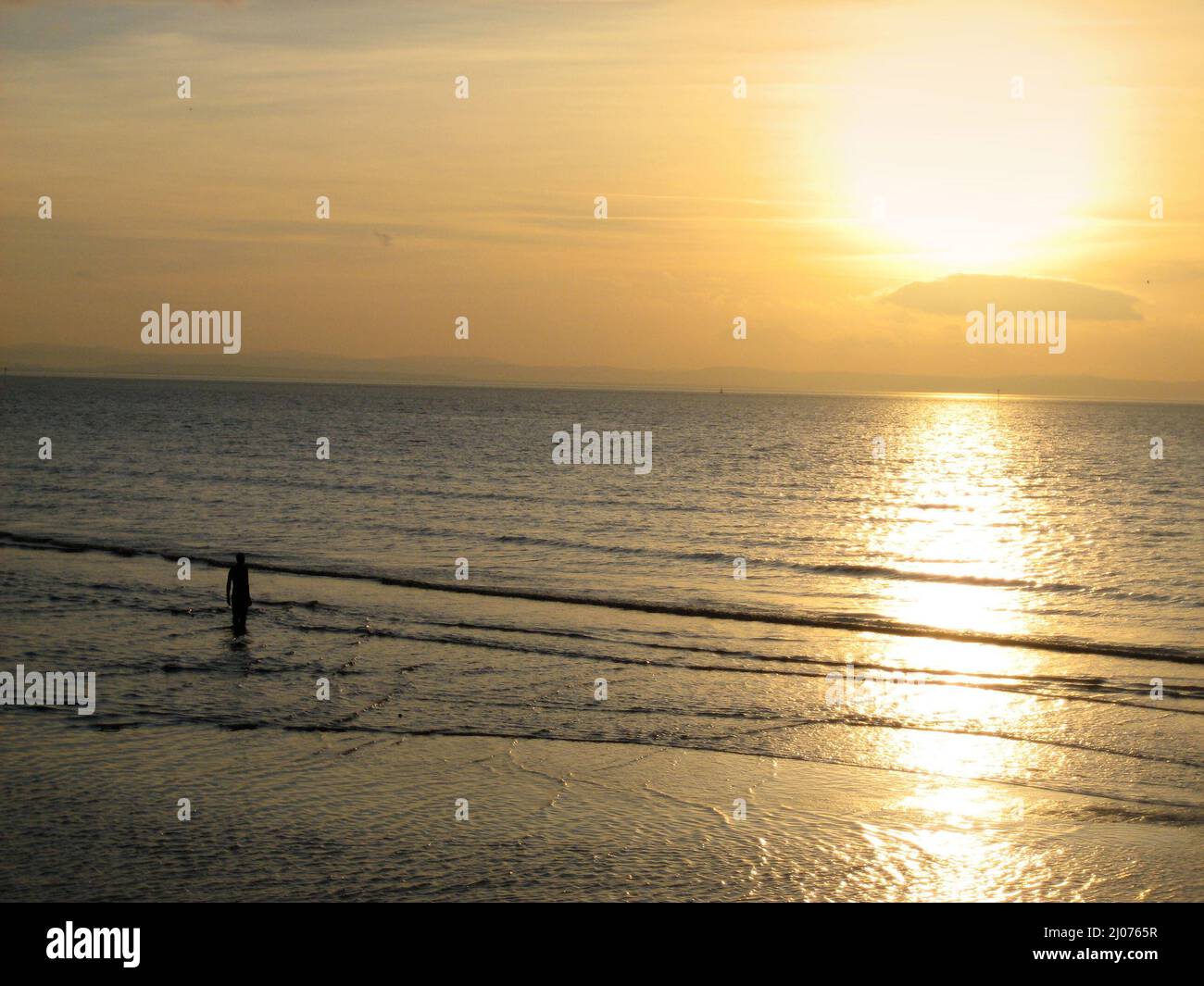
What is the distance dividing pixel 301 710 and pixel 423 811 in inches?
204

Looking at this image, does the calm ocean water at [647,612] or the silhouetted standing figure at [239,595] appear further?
the silhouetted standing figure at [239,595]

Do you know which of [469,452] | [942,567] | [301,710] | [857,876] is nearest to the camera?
[857,876]

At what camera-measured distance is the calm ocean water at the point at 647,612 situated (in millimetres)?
18047

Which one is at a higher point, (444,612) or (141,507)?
(141,507)

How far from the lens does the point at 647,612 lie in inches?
1131

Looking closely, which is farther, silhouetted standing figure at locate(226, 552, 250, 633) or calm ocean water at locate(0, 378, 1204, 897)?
silhouetted standing figure at locate(226, 552, 250, 633)

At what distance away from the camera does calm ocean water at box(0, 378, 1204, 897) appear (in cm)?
1805

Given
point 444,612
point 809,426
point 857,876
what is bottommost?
point 857,876

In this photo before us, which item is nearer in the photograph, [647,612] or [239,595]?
[239,595]

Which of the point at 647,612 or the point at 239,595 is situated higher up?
the point at 239,595
